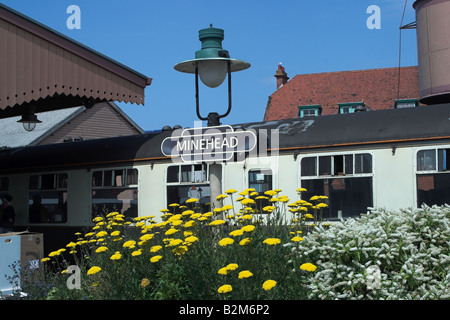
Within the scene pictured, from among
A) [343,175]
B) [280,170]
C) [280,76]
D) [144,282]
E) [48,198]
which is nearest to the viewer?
[144,282]

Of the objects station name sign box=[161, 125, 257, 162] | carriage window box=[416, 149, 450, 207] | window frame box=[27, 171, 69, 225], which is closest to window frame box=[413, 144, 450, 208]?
carriage window box=[416, 149, 450, 207]

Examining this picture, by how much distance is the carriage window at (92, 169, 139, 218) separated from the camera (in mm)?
12398

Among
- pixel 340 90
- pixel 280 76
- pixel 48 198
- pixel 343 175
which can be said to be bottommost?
pixel 48 198

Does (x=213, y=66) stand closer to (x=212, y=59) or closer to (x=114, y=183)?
(x=212, y=59)

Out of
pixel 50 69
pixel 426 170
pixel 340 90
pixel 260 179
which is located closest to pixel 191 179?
pixel 260 179

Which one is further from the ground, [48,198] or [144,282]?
[48,198]

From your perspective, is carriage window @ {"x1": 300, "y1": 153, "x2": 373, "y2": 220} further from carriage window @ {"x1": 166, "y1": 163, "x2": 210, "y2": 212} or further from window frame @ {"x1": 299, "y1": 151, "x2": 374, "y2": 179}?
carriage window @ {"x1": 166, "y1": 163, "x2": 210, "y2": 212}

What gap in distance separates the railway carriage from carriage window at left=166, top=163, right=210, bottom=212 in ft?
0.07

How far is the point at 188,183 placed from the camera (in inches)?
449

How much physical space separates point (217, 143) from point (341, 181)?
9.59 ft

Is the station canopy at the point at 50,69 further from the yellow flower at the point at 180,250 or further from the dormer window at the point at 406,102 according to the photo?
the dormer window at the point at 406,102

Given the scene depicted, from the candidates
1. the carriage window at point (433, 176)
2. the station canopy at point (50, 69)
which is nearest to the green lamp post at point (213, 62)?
the carriage window at point (433, 176)

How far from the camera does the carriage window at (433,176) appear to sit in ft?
29.2
